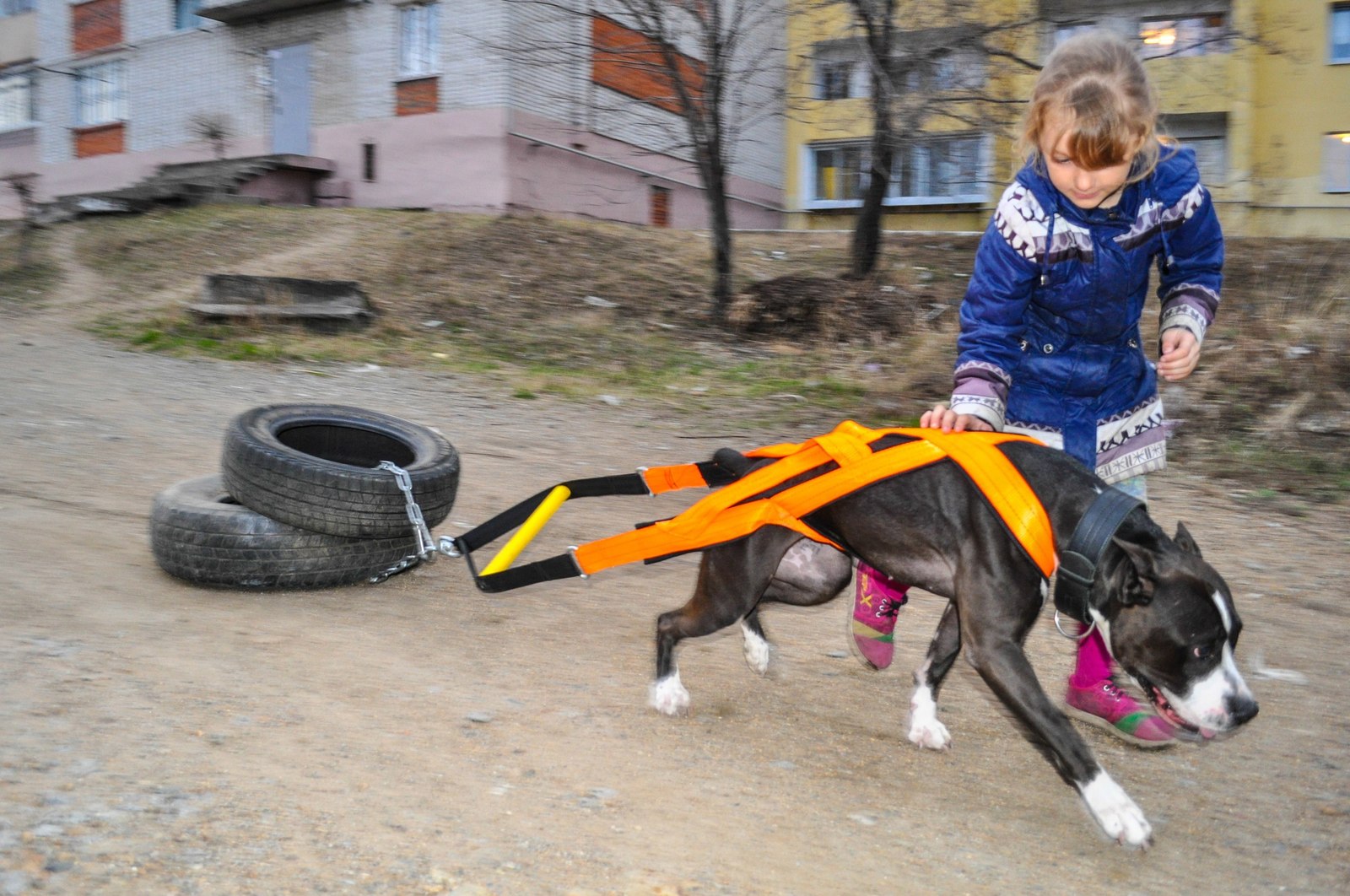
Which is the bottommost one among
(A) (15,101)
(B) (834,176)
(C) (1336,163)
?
(C) (1336,163)

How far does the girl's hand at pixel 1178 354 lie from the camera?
3.29m

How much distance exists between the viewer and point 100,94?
27344 millimetres

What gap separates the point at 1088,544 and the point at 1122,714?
1.01 m

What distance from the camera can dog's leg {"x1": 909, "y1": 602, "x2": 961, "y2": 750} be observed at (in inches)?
141

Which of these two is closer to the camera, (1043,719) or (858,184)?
(1043,719)

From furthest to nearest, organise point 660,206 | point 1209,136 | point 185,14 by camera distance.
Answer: point 185,14 → point 660,206 → point 1209,136

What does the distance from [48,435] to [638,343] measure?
6.22 m

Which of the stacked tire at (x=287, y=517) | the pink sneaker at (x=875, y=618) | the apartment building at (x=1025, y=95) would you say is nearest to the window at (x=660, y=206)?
the apartment building at (x=1025, y=95)

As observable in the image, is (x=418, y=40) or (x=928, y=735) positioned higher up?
(x=418, y=40)

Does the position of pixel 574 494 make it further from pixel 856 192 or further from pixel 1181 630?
pixel 856 192

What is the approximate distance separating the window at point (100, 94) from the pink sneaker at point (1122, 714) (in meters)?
28.5

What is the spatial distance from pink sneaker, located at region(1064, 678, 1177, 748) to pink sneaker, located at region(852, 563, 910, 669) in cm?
63

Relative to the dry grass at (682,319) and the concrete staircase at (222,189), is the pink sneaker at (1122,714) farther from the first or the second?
the concrete staircase at (222,189)

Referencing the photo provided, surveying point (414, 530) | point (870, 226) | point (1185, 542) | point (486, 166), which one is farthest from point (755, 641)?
point (486, 166)
